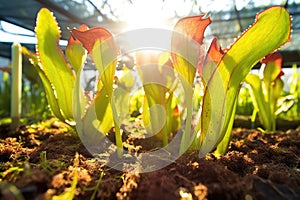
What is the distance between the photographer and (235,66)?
0.66m

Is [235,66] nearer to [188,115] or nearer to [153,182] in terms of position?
[188,115]

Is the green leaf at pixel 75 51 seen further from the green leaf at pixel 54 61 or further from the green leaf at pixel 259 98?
the green leaf at pixel 259 98

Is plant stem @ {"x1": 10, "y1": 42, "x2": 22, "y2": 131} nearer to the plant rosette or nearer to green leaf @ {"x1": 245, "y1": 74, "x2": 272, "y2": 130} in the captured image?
the plant rosette

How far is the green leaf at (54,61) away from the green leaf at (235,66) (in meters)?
0.47

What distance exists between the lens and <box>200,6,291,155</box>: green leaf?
60 centimetres

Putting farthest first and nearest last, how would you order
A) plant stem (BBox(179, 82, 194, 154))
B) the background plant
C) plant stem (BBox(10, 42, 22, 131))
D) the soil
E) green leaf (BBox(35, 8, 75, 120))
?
the background plant → plant stem (BBox(10, 42, 22, 131)) → green leaf (BBox(35, 8, 75, 120)) → plant stem (BBox(179, 82, 194, 154)) → the soil

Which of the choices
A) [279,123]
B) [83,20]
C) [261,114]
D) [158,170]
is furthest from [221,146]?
[83,20]

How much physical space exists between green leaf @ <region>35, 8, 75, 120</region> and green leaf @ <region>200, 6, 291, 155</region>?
1.55 feet

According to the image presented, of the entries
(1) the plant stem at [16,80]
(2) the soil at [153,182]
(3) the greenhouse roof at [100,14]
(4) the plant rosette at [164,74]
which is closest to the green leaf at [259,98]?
(4) the plant rosette at [164,74]

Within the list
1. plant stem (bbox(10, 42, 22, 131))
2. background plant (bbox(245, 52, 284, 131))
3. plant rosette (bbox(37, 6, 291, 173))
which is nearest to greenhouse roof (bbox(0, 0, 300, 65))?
background plant (bbox(245, 52, 284, 131))

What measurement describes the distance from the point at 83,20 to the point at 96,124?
335 cm

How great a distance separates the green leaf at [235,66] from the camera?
1.98ft

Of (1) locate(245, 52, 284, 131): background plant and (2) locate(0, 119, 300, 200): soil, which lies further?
(1) locate(245, 52, 284, 131): background plant

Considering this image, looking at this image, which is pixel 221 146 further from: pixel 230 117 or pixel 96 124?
pixel 96 124
